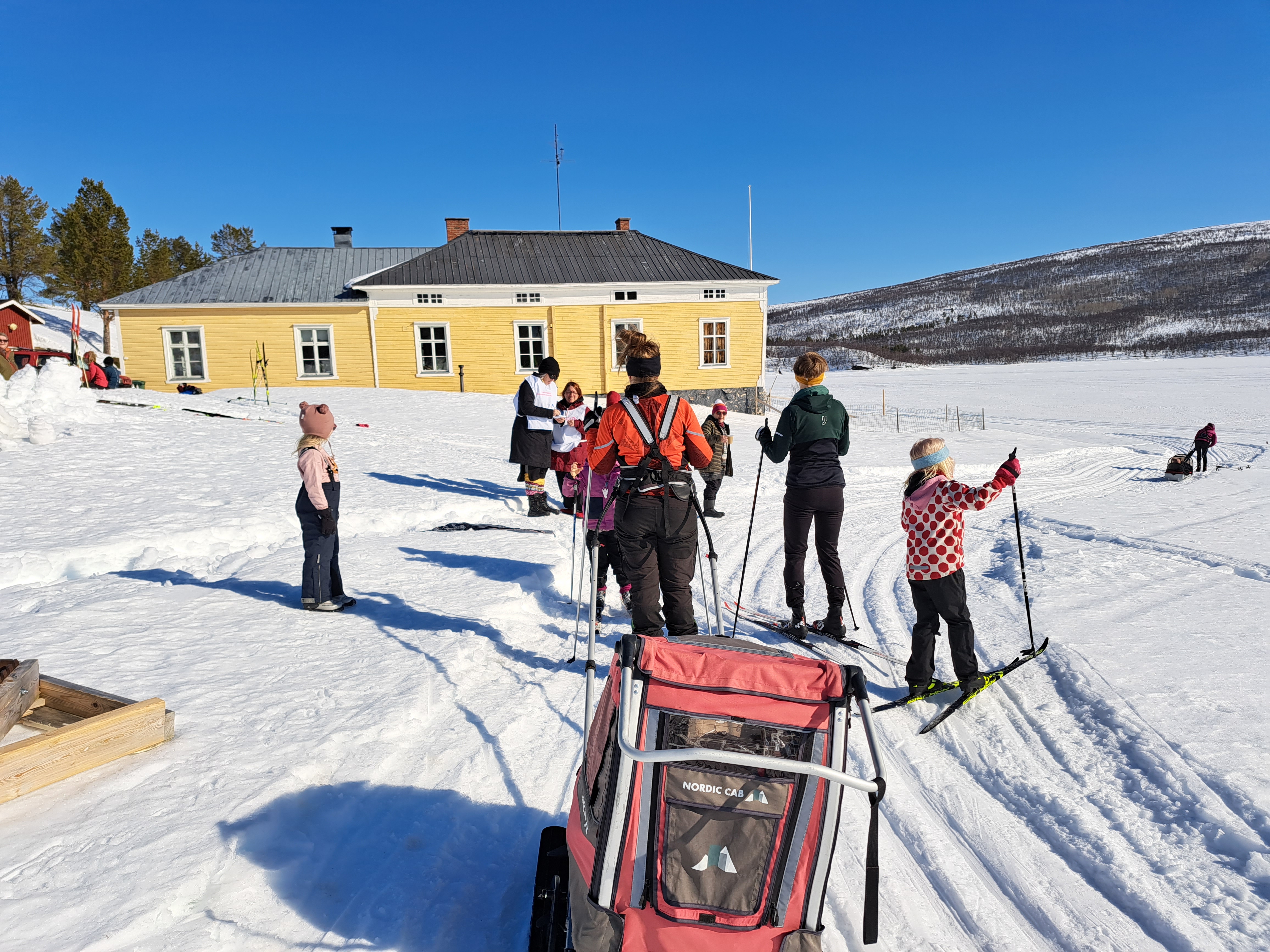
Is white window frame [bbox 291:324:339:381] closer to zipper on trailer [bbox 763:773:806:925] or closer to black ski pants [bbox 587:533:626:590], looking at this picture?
black ski pants [bbox 587:533:626:590]

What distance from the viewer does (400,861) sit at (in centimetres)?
289

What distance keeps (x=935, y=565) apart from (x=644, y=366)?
2.05 meters

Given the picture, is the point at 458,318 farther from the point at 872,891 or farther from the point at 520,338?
the point at 872,891

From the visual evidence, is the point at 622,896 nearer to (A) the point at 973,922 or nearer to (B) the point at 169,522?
(A) the point at 973,922

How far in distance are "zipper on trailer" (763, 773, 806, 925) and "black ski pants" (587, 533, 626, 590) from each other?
2.65 metres

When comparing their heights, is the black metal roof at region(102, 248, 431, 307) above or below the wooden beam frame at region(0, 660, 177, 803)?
above

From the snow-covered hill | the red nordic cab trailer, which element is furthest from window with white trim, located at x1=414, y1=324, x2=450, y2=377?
the snow-covered hill

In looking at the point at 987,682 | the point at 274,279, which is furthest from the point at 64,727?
the point at 274,279

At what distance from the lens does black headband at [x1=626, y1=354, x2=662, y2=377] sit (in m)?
4.11

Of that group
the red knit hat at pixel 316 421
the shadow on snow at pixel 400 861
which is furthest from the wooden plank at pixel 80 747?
the red knit hat at pixel 316 421

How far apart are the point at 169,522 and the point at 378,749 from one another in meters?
5.75

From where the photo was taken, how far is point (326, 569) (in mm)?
5578

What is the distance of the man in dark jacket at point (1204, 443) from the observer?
16844mm

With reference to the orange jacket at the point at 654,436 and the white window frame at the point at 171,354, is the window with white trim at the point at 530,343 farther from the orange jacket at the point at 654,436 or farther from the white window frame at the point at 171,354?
the orange jacket at the point at 654,436
